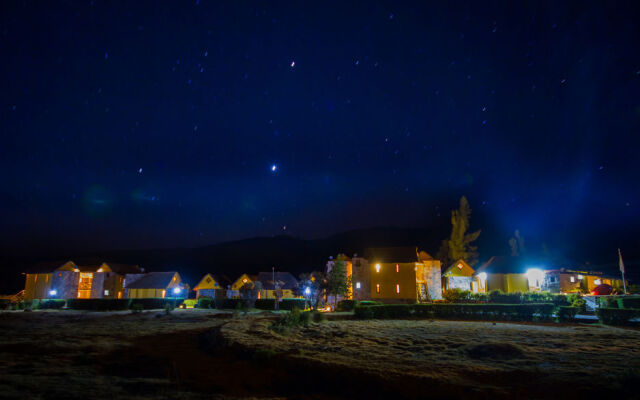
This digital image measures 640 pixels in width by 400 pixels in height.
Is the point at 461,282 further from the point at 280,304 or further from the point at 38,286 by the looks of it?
the point at 38,286

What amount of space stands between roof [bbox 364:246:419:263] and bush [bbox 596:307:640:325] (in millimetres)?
27207

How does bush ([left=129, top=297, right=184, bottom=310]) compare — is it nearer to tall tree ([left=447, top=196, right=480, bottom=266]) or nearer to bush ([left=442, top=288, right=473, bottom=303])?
bush ([left=442, top=288, right=473, bottom=303])

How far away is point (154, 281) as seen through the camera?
72750mm

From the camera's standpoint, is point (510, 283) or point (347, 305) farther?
point (510, 283)

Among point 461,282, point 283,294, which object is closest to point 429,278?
point 461,282

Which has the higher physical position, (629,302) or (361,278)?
(361,278)

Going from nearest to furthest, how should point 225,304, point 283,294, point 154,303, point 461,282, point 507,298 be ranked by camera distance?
1. point 507,298
2. point 154,303
3. point 225,304
4. point 461,282
5. point 283,294

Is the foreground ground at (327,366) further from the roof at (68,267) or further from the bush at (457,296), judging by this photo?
the roof at (68,267)

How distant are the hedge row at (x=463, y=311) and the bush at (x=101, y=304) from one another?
3376cm

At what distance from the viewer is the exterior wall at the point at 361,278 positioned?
54.2m

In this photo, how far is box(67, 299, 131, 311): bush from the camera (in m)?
49.3

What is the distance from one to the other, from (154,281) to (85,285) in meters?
13.1

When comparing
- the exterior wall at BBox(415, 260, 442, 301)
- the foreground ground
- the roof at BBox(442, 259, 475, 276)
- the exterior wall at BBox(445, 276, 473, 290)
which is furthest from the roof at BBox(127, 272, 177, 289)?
the foreground ground

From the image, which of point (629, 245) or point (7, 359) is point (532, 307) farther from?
point (629, 245)
